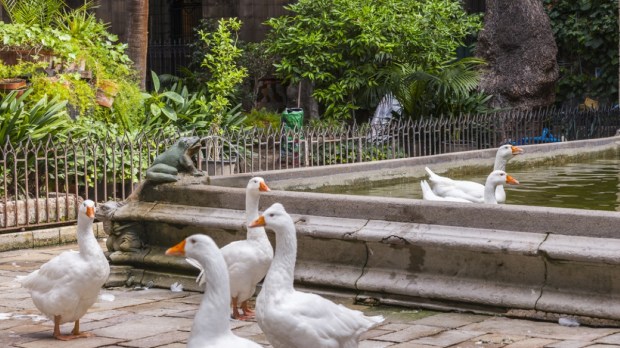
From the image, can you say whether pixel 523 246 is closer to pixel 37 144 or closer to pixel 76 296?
pixel 76 296

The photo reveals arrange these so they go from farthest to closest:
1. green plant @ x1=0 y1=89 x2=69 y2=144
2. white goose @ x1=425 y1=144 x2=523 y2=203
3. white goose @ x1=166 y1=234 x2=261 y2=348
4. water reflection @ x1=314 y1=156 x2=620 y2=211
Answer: green plant @ x1=0 y1=89 x2=69 y2=144 < water reflection @ x1=314 y1=156 x2=620 y2=211 < white goose @ x1=425 y1=144 x2=523 y2=203 < white goose @ x1=166 y1=234 x2=261 y2=348

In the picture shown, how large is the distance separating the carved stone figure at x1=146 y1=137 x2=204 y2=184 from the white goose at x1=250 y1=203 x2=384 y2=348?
3.50m

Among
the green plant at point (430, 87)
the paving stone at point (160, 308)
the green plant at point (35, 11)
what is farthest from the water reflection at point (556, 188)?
the green plant at point (35, 11)

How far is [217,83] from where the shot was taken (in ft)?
58.9

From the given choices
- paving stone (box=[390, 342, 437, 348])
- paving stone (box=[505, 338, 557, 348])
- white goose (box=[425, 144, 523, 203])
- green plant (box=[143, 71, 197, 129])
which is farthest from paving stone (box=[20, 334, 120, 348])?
green plant (box=[143, 71, 197, 129])

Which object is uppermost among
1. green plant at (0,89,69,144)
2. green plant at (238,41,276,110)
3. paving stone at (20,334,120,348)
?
green plant at (238,41,276,110)

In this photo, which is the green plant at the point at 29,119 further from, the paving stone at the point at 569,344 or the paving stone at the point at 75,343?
the paving stone at the point at 569,344

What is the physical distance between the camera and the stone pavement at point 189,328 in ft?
22.3

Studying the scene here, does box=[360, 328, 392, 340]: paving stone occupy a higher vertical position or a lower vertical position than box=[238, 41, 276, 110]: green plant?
lower

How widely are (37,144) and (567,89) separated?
46.2 ft

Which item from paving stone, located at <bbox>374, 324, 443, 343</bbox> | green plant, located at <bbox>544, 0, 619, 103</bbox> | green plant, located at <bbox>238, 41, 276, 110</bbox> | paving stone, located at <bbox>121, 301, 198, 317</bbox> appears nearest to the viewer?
paving stone, located at <bbox>374, 324, 443, 343</bbox>

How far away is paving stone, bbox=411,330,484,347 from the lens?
22.3 feet

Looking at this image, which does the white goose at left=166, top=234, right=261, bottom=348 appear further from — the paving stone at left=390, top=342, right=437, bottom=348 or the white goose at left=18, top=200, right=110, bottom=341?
the white goose at left=18, top=200, right=110, bottom=341

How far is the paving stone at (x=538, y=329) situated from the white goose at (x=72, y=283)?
2.40m
